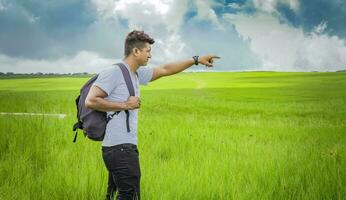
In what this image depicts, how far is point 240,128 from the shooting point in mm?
12844

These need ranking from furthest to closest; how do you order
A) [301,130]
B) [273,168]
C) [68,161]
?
[301,130] < [68,161] < [273,168]

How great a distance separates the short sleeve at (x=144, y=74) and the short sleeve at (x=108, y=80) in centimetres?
56

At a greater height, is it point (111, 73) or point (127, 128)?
point (111, 73)

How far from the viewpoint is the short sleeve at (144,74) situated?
4891mm

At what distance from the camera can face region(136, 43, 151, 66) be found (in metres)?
4.44

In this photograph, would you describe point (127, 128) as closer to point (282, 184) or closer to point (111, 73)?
point (111, 73)

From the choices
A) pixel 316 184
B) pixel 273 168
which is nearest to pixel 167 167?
pixel 273 168

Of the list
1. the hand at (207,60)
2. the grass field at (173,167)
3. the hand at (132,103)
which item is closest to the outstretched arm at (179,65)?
the hand at (207,60)

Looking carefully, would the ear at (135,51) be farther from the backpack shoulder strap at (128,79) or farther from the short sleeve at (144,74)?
the short sleeve at (144,74)

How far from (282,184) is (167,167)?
1587mm

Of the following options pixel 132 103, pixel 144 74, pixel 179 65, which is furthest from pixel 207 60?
pixel 132 103

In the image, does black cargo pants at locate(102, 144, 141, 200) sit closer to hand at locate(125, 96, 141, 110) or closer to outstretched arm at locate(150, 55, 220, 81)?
hand at locate(125, 96, 141, 110)

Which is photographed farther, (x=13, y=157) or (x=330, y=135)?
(x=330, y=135)

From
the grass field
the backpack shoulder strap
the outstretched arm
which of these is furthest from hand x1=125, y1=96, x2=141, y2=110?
the grass field
